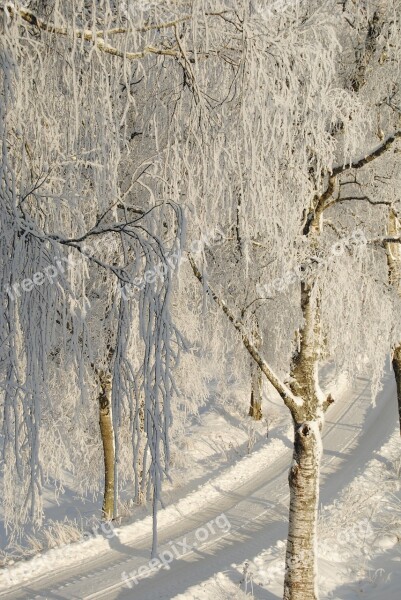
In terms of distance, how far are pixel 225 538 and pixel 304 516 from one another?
13.1 ft

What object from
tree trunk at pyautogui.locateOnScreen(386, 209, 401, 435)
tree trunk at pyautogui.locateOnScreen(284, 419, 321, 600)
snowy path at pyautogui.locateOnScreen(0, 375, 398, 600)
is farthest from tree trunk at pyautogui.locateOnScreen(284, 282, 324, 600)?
tree trunk at pyautogui.locateOnScreen(386, 209, 401, 435)

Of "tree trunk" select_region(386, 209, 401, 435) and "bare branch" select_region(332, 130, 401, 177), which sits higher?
"bare branch" select_region(332, 130, 401, 177)

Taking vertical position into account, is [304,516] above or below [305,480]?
below

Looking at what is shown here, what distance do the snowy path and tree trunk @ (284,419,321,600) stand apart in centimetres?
124

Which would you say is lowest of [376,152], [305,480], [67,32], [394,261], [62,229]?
[305,480]

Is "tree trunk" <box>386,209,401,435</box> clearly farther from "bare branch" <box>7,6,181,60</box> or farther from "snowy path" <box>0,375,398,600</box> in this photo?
"bare branch" <box>7,6,181,60</box>

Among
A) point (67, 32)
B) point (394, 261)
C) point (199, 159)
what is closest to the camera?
point (67, 32)

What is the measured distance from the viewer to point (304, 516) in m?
6.49

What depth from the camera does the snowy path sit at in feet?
26.7

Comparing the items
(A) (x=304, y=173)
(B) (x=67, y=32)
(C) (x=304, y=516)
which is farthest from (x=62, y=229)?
(C) (x=304, y=516)

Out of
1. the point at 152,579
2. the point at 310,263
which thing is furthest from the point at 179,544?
the point at 310,263

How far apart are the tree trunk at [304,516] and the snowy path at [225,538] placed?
1240 mm

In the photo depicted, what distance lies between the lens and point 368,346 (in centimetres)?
730

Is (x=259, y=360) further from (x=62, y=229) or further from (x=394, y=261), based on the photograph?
(x=394, y=261)
